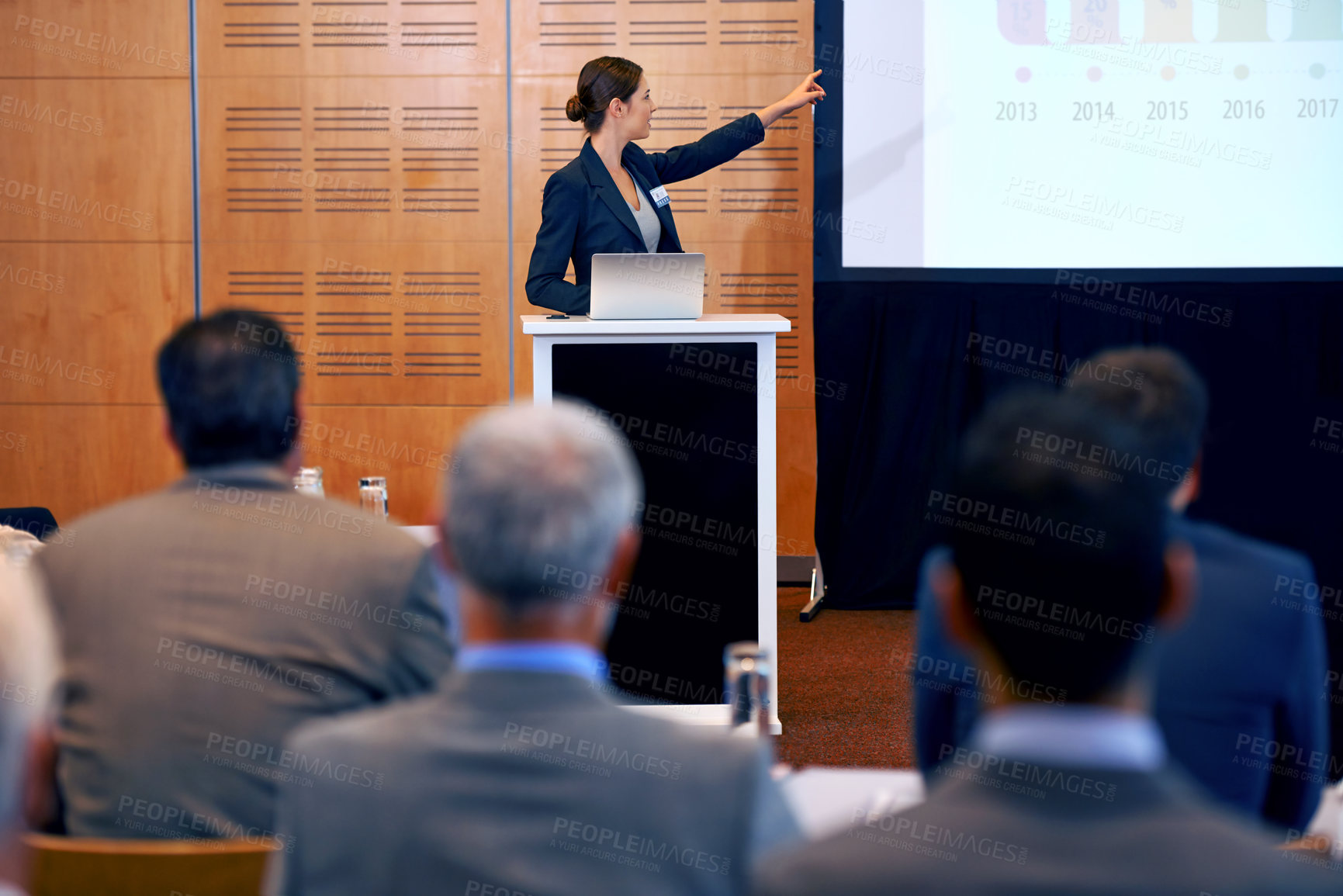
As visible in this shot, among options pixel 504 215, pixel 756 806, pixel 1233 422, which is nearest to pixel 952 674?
pixel 756 806

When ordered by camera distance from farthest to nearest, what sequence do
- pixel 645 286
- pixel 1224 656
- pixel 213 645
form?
pixel 645 286 → pixel 1224 656 → pixel 213 645

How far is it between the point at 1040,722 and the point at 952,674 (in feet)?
2.84

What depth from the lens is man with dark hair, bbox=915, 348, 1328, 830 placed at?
1558 millimetres

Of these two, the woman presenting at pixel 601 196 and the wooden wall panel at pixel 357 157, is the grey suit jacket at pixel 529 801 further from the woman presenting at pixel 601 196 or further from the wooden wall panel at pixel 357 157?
the wooden wall panel at pixel 357 157

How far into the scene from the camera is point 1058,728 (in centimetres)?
80

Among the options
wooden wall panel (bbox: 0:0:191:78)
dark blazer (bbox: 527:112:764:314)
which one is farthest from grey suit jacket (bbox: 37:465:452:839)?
wooden wall panel (bbox: 0:0:191:78)

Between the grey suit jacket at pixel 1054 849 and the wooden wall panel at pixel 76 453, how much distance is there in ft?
17.1

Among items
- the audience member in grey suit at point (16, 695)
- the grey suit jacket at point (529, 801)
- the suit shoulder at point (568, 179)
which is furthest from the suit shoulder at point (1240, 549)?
the suit shoulder at point (568, 179)

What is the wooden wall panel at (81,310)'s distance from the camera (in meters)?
5.41

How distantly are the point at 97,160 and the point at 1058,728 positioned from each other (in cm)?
550

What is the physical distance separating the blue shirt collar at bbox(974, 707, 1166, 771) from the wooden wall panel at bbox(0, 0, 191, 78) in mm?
5375

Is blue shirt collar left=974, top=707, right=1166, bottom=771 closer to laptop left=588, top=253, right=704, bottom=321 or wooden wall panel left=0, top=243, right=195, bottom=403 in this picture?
laptop left=588, top=253, right=704, bottom=321

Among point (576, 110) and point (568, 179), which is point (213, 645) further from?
point (576, 110)

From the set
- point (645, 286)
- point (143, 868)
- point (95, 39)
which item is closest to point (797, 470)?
point (645, 286)
